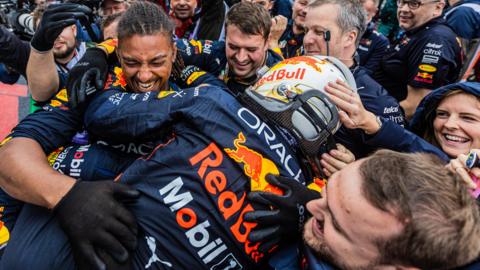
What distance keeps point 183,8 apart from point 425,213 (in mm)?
3259

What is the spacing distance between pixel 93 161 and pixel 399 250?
1.45 meters

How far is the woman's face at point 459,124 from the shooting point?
215 centimetres

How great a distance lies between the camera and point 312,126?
1.67 metres

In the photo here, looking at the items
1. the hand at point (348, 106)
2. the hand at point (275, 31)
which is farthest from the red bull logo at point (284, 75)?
the hand at point (275, 31)

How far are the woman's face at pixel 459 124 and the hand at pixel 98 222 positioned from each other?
1805 millimetres

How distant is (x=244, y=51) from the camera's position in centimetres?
272

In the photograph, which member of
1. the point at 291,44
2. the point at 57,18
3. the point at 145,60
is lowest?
the point at 291,44

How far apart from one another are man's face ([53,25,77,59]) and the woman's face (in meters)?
2.76

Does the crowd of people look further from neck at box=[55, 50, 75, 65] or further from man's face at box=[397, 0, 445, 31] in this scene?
man's face at box=[397, 0, 445, 31]

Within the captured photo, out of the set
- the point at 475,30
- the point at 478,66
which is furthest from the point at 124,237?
the point at 475,30

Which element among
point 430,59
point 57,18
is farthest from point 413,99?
point 57,18

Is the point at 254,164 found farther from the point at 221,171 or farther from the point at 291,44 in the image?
the point at 291,44

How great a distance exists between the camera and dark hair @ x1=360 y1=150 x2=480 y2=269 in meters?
1.12

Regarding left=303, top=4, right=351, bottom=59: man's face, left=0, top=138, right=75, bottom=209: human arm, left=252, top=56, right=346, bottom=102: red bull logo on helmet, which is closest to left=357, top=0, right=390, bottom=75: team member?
left=303, top=4, right=351, bottom=59: man's face
